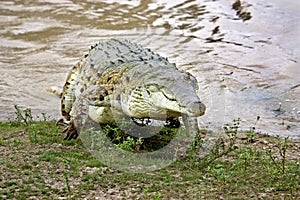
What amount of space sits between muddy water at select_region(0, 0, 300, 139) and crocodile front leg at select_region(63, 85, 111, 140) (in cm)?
177

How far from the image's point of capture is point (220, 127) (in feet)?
25.1

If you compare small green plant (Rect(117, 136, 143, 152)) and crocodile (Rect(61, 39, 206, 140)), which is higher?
crocodile (Rect(61, 39, 206, 140))

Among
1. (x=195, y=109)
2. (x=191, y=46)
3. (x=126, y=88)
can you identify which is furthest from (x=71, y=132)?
(x=191, y=46)

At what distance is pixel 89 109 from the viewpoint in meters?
6.51

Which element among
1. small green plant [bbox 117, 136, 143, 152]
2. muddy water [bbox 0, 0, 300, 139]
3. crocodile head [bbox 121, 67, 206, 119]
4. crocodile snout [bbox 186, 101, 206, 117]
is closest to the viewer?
crocodile snout [bbox 186, 101, 206, 117]

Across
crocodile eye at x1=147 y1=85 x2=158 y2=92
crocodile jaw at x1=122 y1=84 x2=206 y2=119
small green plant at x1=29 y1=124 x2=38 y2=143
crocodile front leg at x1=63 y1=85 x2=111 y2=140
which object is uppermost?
crocodile eye at x1=147 y1=85 x2=158 y2=92

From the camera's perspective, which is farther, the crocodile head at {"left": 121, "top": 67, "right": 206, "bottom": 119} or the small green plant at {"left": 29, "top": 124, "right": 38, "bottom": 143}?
the small green plant at {"left": 29, "top": 124, "right": 38, "bottom": 143}

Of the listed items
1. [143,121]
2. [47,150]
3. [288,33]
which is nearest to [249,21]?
[288,33]

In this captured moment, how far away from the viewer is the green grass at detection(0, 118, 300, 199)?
16.2ft

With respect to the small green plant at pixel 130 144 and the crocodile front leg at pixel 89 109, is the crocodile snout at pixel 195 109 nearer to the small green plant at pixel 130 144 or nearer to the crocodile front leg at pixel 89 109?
the small green plant at pixel 130 144

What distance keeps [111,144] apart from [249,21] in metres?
7.38

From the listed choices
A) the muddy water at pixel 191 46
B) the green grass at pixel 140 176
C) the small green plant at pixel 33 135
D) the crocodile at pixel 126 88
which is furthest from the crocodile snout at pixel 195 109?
the muddy water at pixel 191 46

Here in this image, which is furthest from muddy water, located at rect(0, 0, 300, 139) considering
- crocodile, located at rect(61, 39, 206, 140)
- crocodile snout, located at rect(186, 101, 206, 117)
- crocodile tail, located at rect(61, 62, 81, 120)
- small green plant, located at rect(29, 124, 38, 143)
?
crocodile snout, located at rect(186, 101, 206, 117)

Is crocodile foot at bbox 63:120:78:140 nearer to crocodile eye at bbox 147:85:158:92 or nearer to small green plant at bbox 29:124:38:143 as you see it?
small green plant at bbox 29:124:38:143
